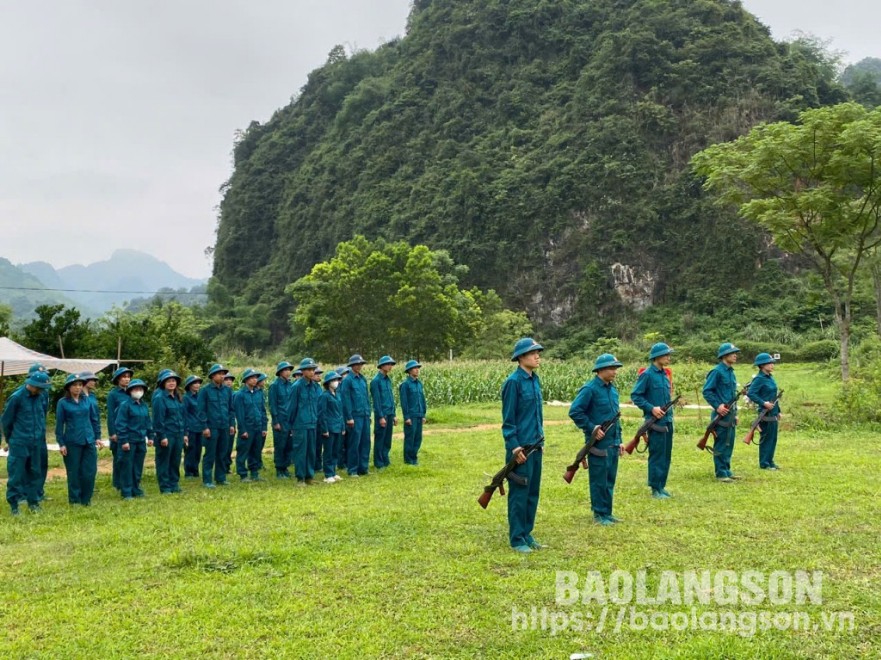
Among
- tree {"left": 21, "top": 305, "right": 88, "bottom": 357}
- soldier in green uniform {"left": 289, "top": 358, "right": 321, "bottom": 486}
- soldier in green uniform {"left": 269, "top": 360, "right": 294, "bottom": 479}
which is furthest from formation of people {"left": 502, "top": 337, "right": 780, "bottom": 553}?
tree {"left": 21, "top": 305, "right": 88, "bottom": 357}

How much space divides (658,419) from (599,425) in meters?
1.65

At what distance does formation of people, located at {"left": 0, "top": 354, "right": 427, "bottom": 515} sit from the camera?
9.60 metres

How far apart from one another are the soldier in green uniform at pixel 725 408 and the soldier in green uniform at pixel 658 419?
1.35 meters

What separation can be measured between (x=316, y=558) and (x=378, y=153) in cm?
6468

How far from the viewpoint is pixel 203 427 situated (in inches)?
456

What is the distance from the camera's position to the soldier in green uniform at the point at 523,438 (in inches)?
266

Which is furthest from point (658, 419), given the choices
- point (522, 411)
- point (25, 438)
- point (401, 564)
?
point (25, 438)

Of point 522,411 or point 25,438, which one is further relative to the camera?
point 25,438

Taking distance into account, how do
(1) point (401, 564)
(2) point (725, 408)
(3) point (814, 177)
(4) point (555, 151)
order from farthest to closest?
(4) point (555, 151), (3) point (814, 177), (2) point (725, 408), (1) point (401, 564)

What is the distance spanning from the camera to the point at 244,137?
3334 inches

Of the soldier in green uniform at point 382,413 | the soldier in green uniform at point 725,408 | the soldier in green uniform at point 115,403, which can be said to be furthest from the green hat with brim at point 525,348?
the soldier in green uniform at point 115,403

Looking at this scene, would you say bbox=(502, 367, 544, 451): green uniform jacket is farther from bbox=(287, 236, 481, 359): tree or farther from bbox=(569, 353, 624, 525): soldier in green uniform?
bbox=(287, 236, 481, 359): tree

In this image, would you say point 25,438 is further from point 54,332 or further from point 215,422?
point 54,332

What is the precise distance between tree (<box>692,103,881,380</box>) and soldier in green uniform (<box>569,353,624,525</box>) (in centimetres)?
1224
